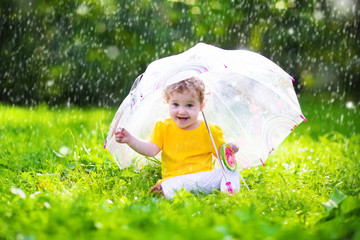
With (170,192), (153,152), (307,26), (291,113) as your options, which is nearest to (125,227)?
(170,192)

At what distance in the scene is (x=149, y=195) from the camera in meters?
3.33

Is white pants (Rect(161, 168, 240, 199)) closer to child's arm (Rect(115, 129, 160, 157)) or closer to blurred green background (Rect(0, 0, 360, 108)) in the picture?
child's arm (Rect(115, 129, 160, 157))

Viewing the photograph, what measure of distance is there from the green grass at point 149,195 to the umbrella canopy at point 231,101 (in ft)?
0.91

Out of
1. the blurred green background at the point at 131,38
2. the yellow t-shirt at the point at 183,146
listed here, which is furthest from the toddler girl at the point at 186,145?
the blurred green background at the point at 131,38

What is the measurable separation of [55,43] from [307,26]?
13.8ft

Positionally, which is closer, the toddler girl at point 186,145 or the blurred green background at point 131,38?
the toddler girl at point 186,145

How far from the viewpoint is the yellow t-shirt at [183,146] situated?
348cm

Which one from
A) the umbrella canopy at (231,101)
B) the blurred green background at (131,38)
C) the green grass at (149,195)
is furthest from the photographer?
the blurred green background at (131,38)

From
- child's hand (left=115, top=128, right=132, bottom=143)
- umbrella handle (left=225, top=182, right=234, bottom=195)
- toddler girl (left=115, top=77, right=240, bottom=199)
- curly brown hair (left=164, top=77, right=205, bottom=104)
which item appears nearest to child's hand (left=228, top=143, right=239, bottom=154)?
toddler girl (left=115, top=77, right=240, bottom=199)

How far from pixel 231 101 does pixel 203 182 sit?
621mm

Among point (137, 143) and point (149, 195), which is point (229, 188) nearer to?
point (149, 195)

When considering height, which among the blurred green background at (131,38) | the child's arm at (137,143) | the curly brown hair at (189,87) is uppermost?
the blurred green background at (131,38)

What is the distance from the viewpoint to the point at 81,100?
8.56 metres

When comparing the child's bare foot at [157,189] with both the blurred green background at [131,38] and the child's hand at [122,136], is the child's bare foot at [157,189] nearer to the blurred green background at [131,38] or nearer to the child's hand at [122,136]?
the child's hand at [122,136]
